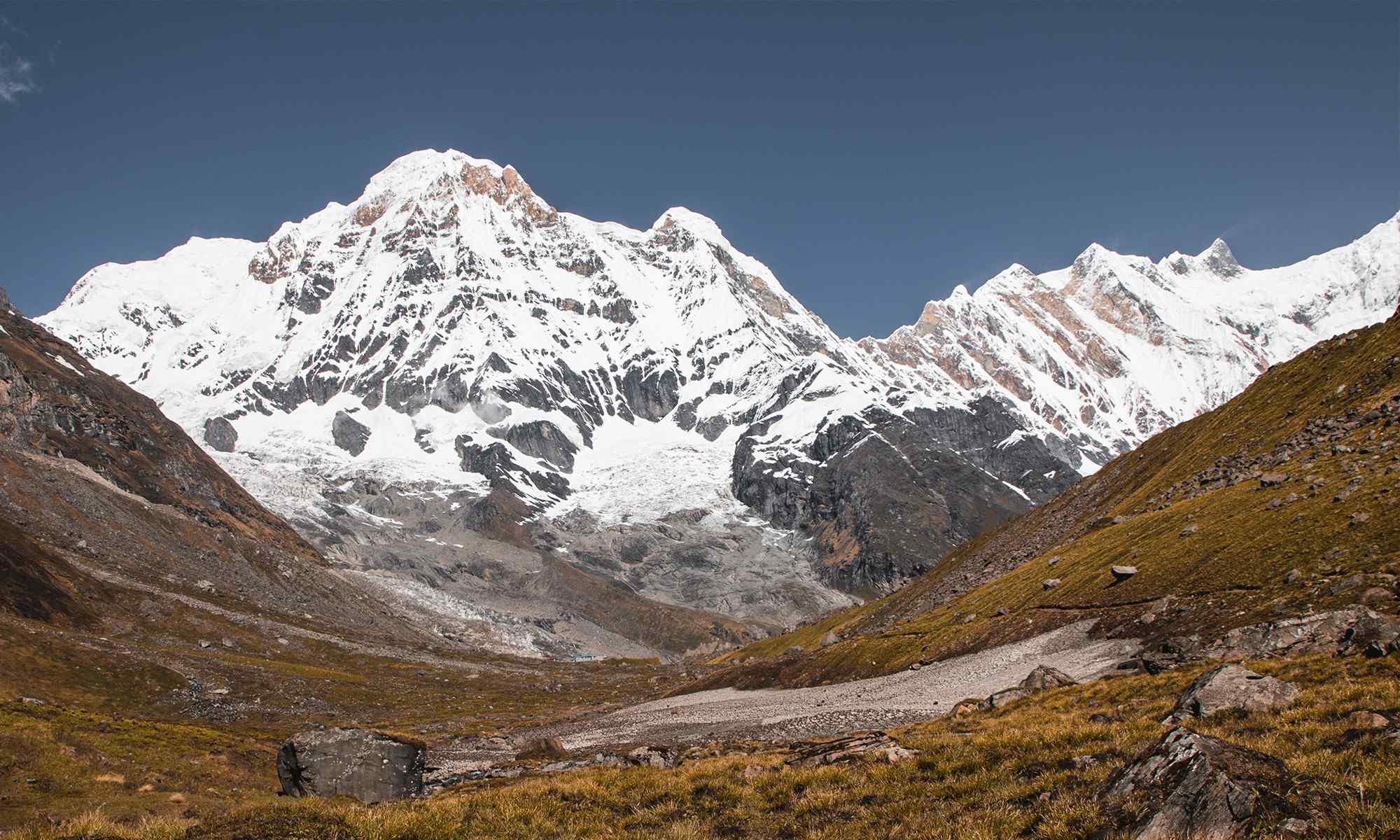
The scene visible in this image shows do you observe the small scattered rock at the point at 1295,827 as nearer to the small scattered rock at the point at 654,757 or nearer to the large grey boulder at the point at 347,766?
the small scattered rock at the point at 654,757

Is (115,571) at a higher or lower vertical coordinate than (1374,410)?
higher

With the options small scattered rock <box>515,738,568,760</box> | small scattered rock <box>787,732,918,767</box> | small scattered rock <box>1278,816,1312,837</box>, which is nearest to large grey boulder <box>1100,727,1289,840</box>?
small scattered rock <box>1278,816,1312,837</box>

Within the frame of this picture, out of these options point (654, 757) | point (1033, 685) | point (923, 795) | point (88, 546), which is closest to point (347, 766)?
point (654, 757)

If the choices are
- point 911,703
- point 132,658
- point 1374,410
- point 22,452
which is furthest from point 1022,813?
point 22,452

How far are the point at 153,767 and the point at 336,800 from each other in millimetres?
32835

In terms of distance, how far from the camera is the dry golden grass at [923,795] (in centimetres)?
1466

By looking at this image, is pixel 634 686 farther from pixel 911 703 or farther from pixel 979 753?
pixel 979 753

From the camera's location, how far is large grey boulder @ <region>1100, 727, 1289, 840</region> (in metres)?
12.7

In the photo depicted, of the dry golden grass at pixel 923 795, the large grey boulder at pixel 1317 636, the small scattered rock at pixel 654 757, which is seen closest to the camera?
the dry golden grass at pixel 923 795

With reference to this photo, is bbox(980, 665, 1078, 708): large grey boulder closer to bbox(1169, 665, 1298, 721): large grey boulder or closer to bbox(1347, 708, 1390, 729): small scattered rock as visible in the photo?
bbox(1169, 665, 1298, 721): large grey boulder

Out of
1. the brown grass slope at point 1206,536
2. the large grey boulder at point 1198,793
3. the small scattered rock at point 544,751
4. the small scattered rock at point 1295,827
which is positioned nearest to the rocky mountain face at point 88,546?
the small scattered rock at point 544,751

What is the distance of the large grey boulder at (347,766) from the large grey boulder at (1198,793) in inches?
1191

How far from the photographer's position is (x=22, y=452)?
6816 inches

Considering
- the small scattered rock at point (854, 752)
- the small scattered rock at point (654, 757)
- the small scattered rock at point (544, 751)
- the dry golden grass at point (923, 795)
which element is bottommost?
the small scattered rock at point (544, 751)
